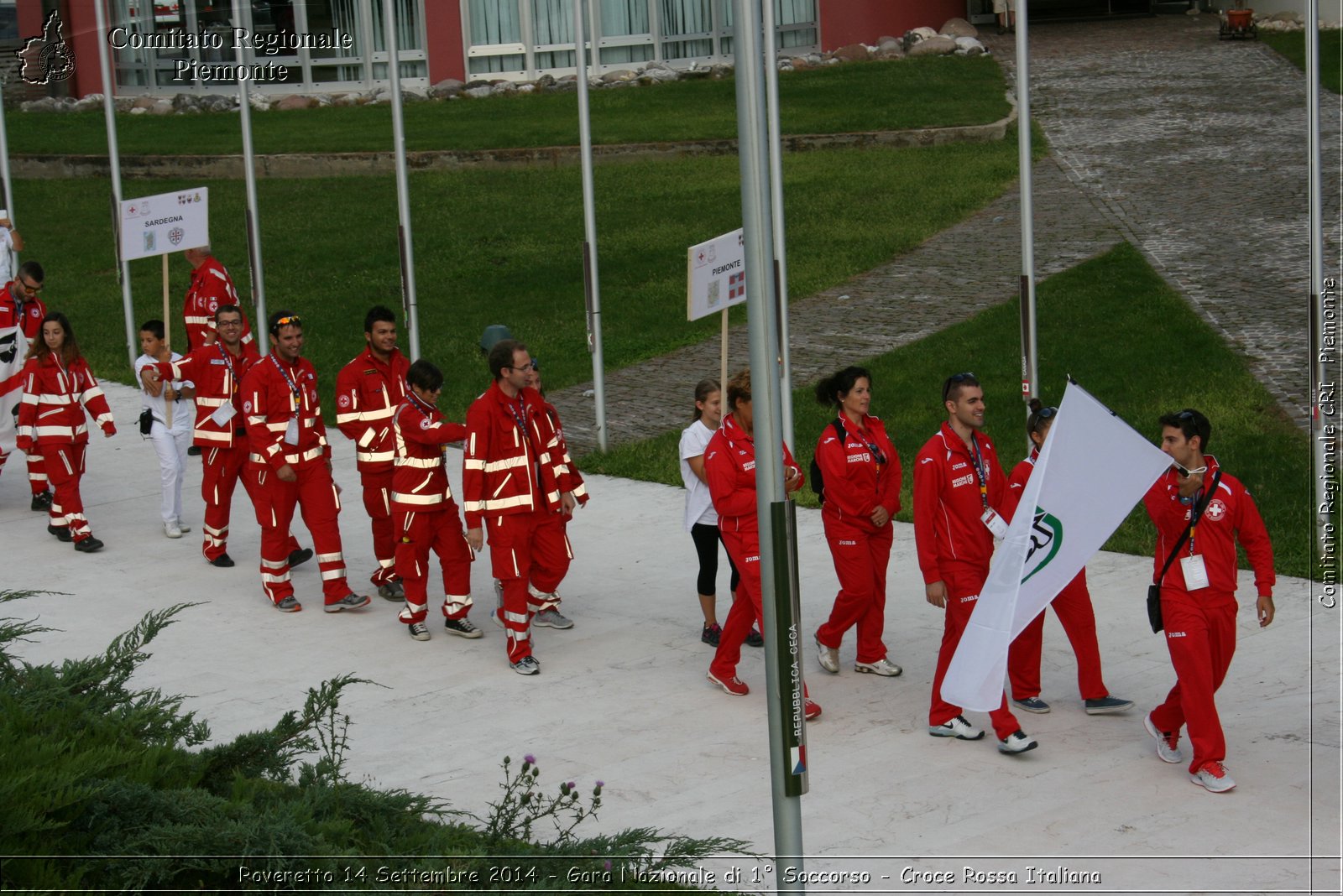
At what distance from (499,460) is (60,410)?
15.3ft

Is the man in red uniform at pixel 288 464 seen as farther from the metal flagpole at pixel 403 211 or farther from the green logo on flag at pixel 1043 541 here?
the green logo on flag at pixel 1043 541

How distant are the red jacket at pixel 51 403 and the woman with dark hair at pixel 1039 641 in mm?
7479

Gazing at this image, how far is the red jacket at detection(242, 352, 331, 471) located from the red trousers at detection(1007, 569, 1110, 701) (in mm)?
4995

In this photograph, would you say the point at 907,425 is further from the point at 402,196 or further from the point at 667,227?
the point at 667,227

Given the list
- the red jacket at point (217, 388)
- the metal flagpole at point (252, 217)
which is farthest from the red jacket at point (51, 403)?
the metal flagpole at point (252, 217)

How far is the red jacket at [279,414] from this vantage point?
11070 mm

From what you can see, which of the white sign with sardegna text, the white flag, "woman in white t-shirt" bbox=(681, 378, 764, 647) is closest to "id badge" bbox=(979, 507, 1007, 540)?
the white flag

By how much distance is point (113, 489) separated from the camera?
1496 cm

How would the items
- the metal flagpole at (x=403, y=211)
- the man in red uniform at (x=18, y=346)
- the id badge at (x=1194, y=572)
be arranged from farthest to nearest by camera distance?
the metal flagpole at (x=403, y=211), the man in red uniform at (x=18, y=346), the id badge at (x=1194, y=572)

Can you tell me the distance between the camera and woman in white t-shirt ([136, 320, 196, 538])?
12.7m

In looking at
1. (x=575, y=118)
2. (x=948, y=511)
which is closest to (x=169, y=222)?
(x=948, y=511)

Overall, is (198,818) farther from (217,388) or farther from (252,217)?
(252,217)

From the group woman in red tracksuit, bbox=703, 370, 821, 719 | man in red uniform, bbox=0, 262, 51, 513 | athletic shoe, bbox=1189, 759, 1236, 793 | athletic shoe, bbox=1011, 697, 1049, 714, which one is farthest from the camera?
man in red uniform, bbox=0, 262, 51, 513

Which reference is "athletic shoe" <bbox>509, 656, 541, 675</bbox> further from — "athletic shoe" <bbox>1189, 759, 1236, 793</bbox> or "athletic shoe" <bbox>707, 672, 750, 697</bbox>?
"athletic shoe" <bbox>1189, 759, 1236, 793</bbox>
